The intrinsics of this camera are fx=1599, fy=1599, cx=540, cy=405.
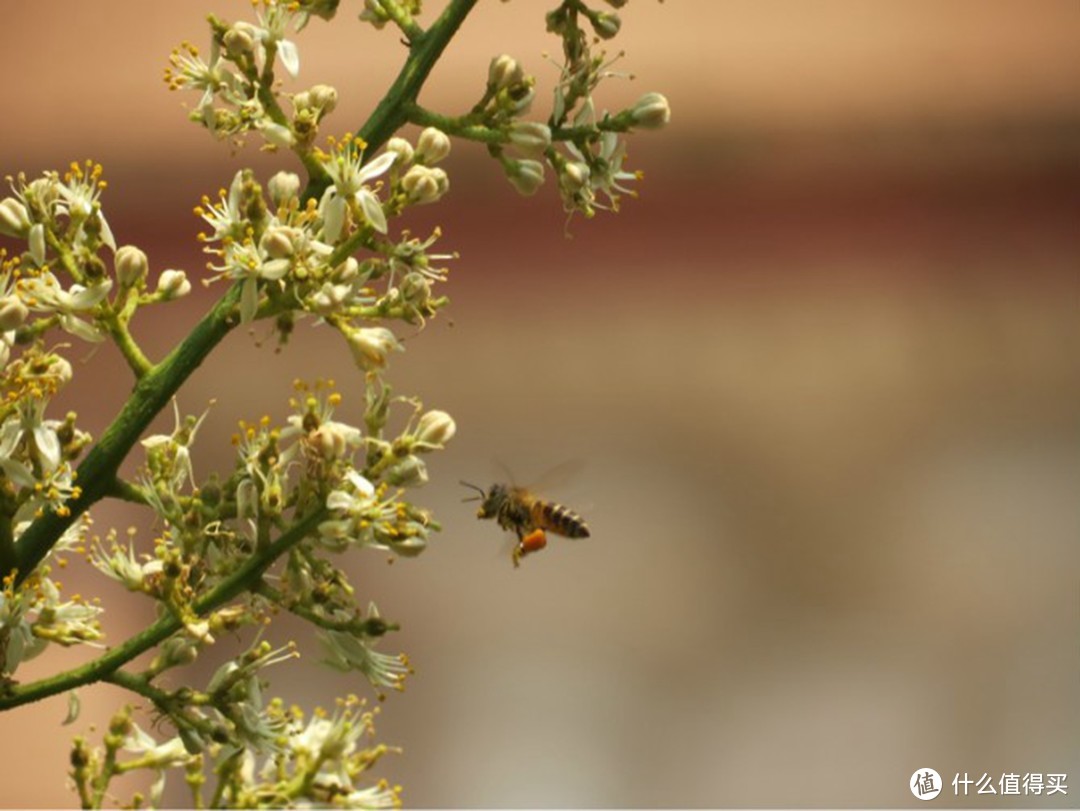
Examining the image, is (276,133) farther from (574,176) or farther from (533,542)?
(533,542)

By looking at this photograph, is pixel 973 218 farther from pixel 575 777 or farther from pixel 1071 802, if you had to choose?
pixel 575 777

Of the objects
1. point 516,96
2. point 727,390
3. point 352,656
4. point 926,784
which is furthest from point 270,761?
point 727,390

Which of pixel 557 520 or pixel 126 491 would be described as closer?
pixel 126 491

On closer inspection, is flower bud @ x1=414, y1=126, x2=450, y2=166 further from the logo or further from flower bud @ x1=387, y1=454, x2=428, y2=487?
the logo

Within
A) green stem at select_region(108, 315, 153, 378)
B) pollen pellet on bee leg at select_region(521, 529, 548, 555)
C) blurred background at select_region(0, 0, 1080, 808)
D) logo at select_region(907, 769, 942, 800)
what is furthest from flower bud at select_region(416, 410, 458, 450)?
blurred background at select_region(0, 0, 1080, 808)

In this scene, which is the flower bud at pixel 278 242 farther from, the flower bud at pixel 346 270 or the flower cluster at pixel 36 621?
the flower cluster at pixel 36 621

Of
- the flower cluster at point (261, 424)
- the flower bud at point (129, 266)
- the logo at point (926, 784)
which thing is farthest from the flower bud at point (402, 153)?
the logo at point (926, 784)
